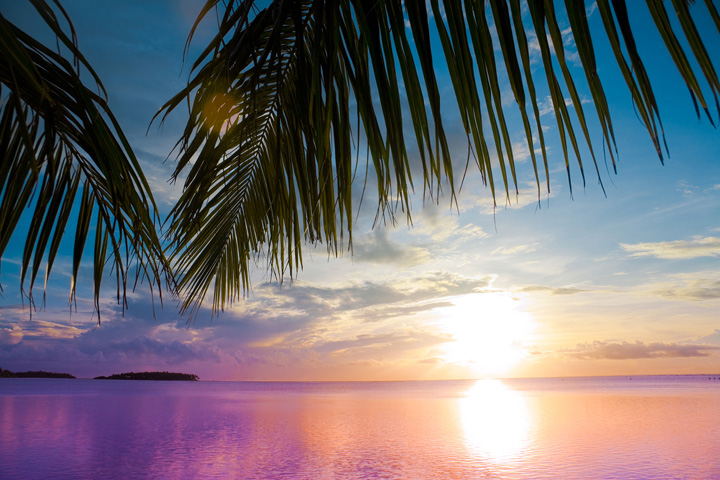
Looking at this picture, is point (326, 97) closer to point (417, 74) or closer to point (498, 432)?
point (417, 74)

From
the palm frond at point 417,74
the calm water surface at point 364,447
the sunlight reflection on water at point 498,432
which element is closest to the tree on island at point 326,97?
the palm frond at point 417,74

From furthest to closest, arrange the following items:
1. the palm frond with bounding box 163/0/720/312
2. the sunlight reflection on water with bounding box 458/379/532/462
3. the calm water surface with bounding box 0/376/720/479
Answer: the sunlight reflection on water with bounding box 458/379/532/462, the calm water surface with bounding box 0/376/720/479, the palm frond with bounding box 163/0/720/312

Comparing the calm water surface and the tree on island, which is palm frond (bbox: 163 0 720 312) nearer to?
the tree on island

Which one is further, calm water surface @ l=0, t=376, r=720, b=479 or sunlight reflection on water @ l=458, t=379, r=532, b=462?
sunlight reflection on water @ l=458, t=379, r=532, b=462

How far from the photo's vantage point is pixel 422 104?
896mm

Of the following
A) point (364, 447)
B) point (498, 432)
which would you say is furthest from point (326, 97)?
point (498, 432)

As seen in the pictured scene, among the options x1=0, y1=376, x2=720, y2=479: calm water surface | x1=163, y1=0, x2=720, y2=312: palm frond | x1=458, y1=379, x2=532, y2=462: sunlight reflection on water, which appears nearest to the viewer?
x1=163, y1=0, x2=720, y2=312: palm frond

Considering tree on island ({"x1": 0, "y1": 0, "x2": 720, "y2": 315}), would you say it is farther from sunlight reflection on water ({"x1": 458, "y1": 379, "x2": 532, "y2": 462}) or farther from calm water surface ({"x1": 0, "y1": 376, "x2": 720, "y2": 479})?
sunlight reflection on water ({"x1": 458, "y1": 379, "x2": 532, "y2": 462})

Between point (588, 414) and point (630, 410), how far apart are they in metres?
2.83

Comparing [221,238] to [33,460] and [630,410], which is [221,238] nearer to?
[33,460]

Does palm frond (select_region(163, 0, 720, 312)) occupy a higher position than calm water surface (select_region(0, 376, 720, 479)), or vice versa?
palm frond (select_region(163, 0, 720, 312))

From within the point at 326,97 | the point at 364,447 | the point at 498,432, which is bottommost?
the point at 498,432

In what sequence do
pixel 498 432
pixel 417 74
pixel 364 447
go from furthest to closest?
pixel 498 432, pixel 364 447, pixel 417 74

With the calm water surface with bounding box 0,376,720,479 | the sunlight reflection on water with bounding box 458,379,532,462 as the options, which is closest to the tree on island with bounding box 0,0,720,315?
the calm water surface with bounding box 0,376,720,479
